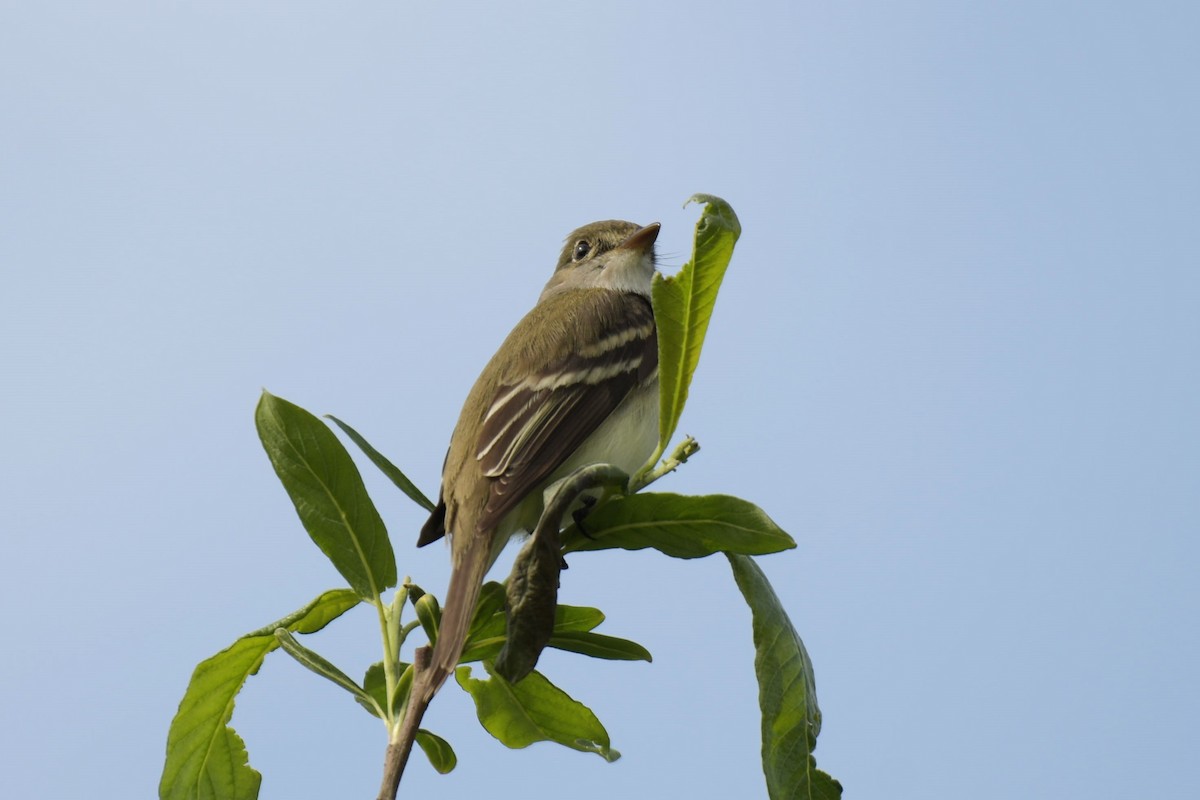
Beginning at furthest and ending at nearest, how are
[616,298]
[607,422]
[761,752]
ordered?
1. [616,298]
2. [607,422]
3. [761,752]

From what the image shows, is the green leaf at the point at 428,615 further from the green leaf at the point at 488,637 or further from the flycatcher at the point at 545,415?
the flycatcher at the point at 545,415

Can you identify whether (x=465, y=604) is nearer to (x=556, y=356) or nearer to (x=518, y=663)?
(x=518, y=663)

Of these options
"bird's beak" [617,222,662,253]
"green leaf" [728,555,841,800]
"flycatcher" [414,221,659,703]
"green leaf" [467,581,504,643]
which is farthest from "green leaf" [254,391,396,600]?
"bird's beak" [617,222,662,253]

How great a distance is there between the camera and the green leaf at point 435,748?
2.65m

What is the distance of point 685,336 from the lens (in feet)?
8.63

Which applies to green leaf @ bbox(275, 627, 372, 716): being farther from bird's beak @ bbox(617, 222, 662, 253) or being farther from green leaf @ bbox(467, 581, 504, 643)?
bird's beak @ bbox(617, 222, 662, 253)

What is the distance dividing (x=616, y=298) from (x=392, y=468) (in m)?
2.20

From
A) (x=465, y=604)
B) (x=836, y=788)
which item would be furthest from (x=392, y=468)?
(x=836, y=788)

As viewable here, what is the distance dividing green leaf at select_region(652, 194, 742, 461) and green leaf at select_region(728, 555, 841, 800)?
424 mm

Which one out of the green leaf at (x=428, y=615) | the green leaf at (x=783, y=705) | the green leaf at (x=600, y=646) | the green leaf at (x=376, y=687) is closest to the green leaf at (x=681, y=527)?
the green leaf at (x=783, y=705)

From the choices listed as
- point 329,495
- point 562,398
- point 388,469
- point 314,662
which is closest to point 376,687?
point 314,662

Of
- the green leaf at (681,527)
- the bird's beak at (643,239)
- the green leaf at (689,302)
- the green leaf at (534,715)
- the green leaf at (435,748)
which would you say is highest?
the bird's beak at (643,239)

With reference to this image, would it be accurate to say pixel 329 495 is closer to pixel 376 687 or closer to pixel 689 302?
pixel 376 687

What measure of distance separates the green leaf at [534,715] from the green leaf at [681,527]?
0.37 m
